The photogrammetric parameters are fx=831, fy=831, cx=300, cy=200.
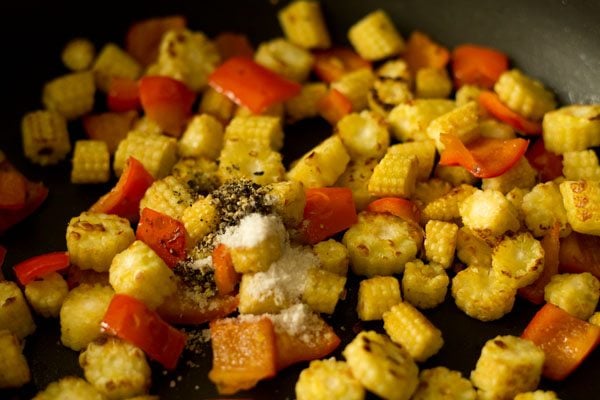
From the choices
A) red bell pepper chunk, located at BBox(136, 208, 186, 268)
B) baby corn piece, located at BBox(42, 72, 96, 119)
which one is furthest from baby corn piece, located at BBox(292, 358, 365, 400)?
baby corn piece, located at BBox(42, 72, 96, 119)

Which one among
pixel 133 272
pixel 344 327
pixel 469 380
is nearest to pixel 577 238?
pixel 469 380

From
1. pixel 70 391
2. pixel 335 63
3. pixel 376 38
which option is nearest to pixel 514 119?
pixel 376 38

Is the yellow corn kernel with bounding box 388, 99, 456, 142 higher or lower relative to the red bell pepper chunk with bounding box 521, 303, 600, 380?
higher

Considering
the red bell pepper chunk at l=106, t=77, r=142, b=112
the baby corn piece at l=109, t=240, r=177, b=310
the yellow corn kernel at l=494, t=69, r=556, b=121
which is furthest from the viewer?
the red bell pepper chunk at l=106, t=77, r=142, b=112

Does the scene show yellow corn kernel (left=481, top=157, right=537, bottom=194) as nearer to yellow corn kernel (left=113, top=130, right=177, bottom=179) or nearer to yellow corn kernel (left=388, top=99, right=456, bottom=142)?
yellow corn kernel (left=388, top=99, right=456, bottom=142)

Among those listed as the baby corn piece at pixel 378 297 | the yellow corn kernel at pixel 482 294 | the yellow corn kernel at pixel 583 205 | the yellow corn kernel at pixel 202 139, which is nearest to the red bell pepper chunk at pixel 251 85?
the yellow corn kernel at pixel 202 139

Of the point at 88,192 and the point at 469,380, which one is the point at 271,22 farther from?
the point at 469,380
